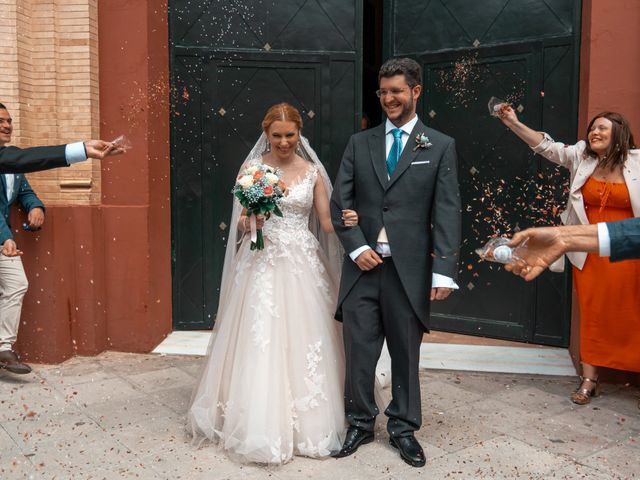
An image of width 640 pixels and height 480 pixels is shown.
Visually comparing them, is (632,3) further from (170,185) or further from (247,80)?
(170,185)

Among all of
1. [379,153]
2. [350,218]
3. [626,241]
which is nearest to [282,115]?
[379,153]

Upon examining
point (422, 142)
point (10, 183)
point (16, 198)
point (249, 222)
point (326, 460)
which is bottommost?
point (326, 460)

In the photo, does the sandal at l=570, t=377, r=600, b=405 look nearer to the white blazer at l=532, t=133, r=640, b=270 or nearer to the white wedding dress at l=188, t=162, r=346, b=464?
the white blazer at l=532, t=133, r=640, b=270

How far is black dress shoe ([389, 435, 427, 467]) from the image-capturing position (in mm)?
3893

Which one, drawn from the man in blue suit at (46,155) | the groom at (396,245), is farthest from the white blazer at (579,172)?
the man in blue suit at (46,155)

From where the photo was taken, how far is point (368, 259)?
390 cm

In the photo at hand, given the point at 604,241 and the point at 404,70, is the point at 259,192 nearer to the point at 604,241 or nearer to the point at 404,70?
the point at 404,70

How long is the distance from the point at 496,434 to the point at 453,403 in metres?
0.65

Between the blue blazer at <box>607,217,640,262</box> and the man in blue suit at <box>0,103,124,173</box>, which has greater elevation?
the man in blue suit at <box>0,103,124,173</box>

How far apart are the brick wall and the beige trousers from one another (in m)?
0.78

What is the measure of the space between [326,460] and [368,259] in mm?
1241

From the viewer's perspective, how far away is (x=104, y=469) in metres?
3.83

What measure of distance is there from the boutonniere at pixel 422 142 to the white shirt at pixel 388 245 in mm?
79

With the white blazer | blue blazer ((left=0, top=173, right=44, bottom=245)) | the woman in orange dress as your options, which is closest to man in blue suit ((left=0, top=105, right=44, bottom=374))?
blue blazer ((left=0, top=173, right=44, bottom=245))
